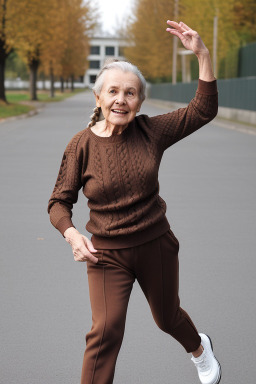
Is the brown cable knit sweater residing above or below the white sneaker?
above

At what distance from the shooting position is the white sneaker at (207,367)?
350 centimetres

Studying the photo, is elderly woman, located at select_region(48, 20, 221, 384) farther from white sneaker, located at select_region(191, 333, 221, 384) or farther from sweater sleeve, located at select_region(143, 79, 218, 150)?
white sneaker, located at select_region(191, 333, 221, 384)

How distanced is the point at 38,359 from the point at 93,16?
59.4 metres

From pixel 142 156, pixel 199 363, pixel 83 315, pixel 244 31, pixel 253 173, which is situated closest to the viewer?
pixel 142 156

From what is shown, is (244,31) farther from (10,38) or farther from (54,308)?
(54,308)

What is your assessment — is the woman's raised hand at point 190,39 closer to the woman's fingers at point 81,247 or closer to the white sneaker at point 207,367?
the woman's fingers at point 81,247

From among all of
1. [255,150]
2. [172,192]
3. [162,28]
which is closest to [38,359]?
[172,192]

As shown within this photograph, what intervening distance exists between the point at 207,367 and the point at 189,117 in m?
1.19

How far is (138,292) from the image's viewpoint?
550cm

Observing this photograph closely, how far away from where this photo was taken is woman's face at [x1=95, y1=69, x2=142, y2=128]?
9.91 feet

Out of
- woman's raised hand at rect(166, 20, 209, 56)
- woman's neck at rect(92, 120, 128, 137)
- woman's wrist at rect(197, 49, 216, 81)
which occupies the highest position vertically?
woman's raised hand at rect(166, 20, 209, 56)

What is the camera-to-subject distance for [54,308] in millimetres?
4953

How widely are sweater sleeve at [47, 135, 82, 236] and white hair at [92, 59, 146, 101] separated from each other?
0.23 metres

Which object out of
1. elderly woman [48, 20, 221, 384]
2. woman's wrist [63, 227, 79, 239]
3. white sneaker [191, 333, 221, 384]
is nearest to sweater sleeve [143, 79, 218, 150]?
elderly woman [48, 20, 221, 384]
